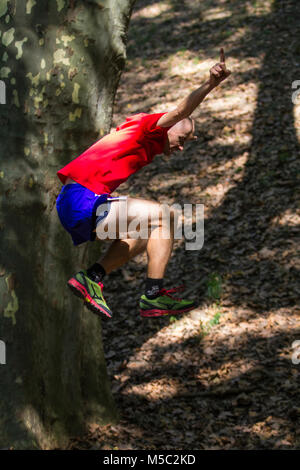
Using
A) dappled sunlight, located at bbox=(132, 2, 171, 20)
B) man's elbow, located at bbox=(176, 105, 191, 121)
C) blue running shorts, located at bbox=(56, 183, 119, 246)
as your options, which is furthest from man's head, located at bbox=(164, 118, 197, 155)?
dappled sunlight, located at bbox=(132, 2, 171, 20)

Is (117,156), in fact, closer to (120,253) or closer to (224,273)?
(120,253)

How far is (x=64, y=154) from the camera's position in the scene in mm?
4062

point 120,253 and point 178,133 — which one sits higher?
point 178,133

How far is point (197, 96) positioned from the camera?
129 inches

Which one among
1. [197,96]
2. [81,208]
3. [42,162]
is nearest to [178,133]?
[197,96]

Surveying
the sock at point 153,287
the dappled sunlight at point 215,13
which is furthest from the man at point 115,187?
the dappled sunlight at point 215,13

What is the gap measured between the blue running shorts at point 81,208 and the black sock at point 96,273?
1.20 feet

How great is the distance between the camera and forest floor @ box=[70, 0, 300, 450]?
525cm

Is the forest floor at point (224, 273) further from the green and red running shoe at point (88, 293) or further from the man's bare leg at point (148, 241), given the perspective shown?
the man's bare leg at point (148, 241)

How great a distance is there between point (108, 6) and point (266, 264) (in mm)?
4121

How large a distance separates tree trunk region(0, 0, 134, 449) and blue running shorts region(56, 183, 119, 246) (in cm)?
Result: 44

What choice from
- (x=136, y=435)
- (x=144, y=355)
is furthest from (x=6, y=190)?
(x=144, y=355)

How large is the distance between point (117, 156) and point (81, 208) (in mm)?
419
